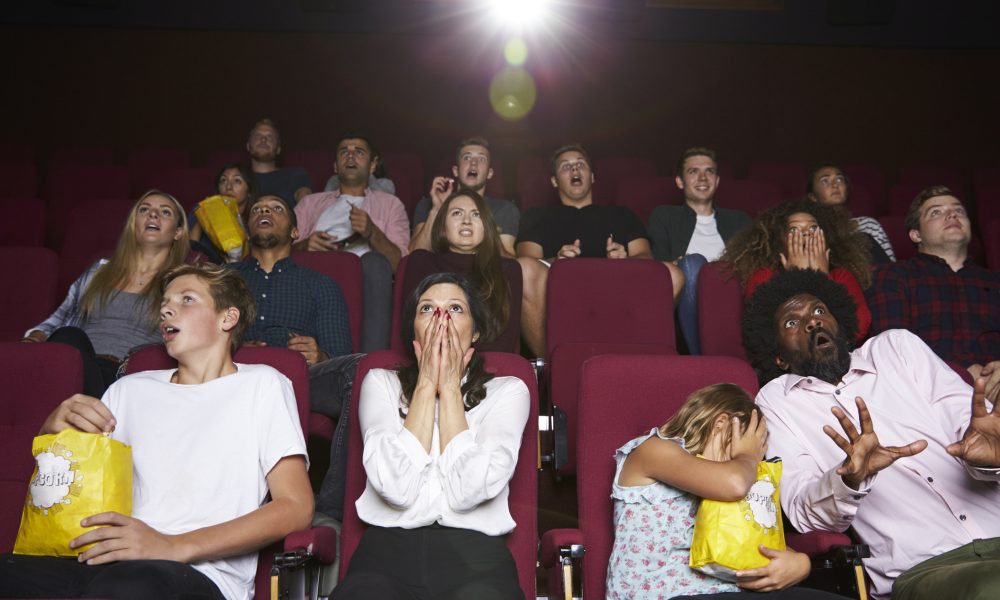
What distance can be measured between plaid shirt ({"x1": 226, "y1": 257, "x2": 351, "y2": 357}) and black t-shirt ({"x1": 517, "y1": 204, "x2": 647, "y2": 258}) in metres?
0.83

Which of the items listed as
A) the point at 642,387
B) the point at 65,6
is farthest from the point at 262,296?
the point at 65,6

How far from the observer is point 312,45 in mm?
4816

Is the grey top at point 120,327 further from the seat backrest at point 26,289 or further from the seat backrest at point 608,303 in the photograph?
the seat backrest at point 608,303

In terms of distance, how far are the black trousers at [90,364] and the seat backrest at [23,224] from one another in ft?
4.41

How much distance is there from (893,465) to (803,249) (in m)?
0.86

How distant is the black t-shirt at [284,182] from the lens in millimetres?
3572

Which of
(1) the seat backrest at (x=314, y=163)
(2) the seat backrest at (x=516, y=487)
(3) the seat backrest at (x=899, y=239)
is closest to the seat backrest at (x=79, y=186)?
(1) the seat backrest at (x=314, y=163)

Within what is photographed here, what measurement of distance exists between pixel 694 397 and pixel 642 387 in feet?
0.49

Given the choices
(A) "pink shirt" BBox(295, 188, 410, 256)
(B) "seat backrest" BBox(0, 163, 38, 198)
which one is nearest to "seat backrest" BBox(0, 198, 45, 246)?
(B) "seat backrest" BBox(0, 163, 38, 198)

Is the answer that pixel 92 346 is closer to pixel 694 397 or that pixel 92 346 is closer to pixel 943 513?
pixel 694 397

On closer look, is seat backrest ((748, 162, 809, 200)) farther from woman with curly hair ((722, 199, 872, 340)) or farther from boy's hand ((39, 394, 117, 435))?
boy's hand ((39, 394, 117, 435))

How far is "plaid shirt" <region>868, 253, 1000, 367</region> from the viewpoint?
226 cm

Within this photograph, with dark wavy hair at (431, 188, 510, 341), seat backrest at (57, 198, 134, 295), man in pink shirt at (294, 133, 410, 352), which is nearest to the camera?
dark wavy hair at (431, 188, 510, 341)

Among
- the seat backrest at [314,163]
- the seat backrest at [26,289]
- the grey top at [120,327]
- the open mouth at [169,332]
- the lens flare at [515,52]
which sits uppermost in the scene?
the lens flare at [515,52]
